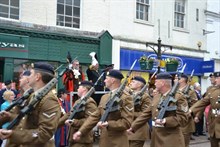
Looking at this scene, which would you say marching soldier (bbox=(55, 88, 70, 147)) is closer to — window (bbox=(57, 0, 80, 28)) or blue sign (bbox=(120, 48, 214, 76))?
window (bbox=(57, 0, 80, 28))

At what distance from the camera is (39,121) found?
4.25 metres

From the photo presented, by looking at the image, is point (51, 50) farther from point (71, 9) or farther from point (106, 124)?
point (106, 124)

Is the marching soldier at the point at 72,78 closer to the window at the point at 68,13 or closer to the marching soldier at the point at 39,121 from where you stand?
the window at the point at 68,13

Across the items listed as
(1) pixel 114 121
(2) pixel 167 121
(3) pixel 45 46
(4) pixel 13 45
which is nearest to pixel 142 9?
(3) pixel 45 46

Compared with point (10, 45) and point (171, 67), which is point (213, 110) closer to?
point (171, 67)

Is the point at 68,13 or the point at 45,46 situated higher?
the point at 68,13

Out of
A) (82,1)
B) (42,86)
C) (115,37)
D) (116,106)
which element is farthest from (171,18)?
(42,86)

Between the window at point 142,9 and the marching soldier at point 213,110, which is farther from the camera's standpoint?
the window at point 142,9

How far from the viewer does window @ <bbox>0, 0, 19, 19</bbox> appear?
1410 centimetres

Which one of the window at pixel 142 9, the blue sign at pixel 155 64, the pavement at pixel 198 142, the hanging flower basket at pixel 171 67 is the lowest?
the pavement at pixel 198 142

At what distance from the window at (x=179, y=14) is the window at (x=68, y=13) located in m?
6.78

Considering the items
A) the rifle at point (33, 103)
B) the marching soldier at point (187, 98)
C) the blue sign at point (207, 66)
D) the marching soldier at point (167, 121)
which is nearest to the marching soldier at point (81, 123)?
the marching soldier at point (167, 121)

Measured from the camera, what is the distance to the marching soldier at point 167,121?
6005 mm

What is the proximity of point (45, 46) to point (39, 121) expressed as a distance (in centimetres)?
1093
